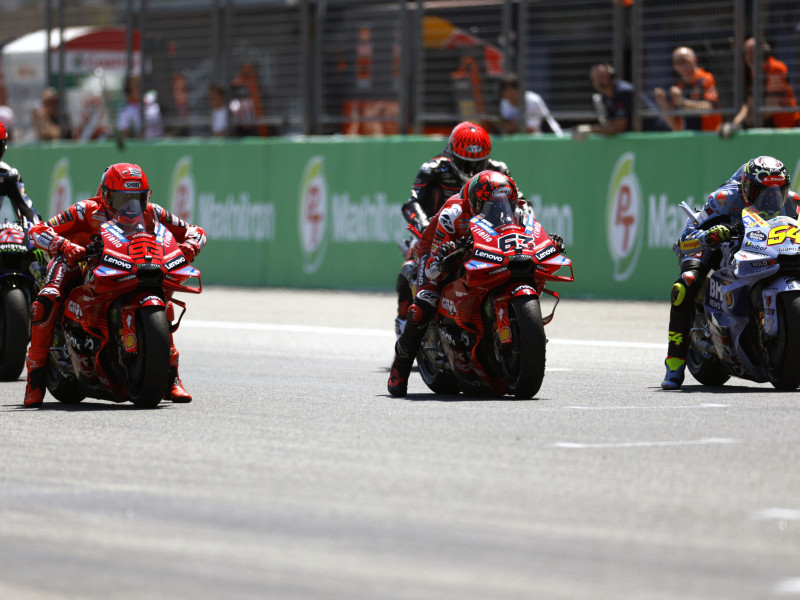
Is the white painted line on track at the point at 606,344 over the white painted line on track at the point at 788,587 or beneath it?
beneath

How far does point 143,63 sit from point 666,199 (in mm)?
9755

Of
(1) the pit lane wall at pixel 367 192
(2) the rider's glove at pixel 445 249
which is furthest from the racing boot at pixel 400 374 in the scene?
(1) the pit lane wall at pixel 367 192

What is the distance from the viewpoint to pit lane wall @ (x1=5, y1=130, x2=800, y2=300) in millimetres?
19609

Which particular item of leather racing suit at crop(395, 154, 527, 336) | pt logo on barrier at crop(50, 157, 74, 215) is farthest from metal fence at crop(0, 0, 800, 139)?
leather racing suit at crop(395, 154, 527, 336)

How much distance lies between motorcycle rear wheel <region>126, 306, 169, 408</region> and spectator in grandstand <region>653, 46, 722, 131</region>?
1059cm

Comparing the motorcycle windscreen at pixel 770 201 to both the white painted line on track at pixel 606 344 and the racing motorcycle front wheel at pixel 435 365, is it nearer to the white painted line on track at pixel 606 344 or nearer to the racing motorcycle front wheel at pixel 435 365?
the racing motorcycle front wheel at pixel 435 365

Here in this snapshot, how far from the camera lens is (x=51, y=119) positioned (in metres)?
27.6

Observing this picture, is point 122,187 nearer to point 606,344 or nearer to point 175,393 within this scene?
point 175,393

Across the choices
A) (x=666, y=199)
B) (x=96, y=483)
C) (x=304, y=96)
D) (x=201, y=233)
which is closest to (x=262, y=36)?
(x=304, y=96)

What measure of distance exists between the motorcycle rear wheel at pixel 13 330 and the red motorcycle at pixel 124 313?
1.88 m

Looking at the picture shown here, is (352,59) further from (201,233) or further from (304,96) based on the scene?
(201,233)

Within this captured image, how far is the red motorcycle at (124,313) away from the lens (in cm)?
1053

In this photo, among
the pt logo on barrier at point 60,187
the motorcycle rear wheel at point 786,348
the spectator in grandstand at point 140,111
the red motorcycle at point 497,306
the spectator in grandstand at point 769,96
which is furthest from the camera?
the pt logo on barrier at point 60,187

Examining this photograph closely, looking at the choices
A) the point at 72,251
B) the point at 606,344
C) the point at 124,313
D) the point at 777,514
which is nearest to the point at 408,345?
the point at 124,313
